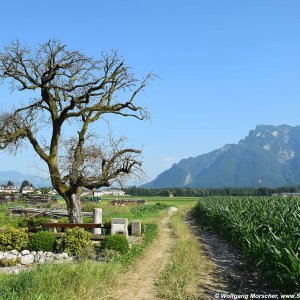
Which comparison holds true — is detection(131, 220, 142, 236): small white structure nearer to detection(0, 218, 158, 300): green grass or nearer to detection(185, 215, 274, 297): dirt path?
detection(185, 215, 274, 297): dirt path

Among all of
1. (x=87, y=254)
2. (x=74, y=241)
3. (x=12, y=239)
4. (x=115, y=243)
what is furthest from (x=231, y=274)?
(x=12, y=239)

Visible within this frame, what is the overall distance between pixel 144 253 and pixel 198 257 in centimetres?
268

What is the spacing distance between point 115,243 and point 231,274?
4.88 m

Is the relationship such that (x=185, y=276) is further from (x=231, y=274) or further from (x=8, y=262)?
(x=8, y=262)

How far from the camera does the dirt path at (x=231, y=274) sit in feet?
33.7

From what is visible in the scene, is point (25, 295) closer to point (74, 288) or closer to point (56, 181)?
point (74, 288)

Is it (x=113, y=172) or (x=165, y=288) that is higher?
(x=113, y=172)

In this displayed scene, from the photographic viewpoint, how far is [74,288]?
9250 millimetres

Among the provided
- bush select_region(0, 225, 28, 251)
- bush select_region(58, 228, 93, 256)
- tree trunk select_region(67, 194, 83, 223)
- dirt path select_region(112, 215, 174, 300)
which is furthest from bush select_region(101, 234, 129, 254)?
tree trunk select_region(67, 194, 83, 223)

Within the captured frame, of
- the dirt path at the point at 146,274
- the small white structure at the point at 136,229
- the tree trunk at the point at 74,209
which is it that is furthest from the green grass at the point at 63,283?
the small white structure at the point at 136,229

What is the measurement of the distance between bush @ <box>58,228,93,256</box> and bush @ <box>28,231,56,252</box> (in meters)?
0.34

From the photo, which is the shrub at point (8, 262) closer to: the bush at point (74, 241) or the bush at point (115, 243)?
the bush at point (74, 241)

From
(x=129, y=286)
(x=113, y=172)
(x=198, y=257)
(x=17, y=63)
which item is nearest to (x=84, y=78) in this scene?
(x=17, y=63)

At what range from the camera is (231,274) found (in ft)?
40.1
